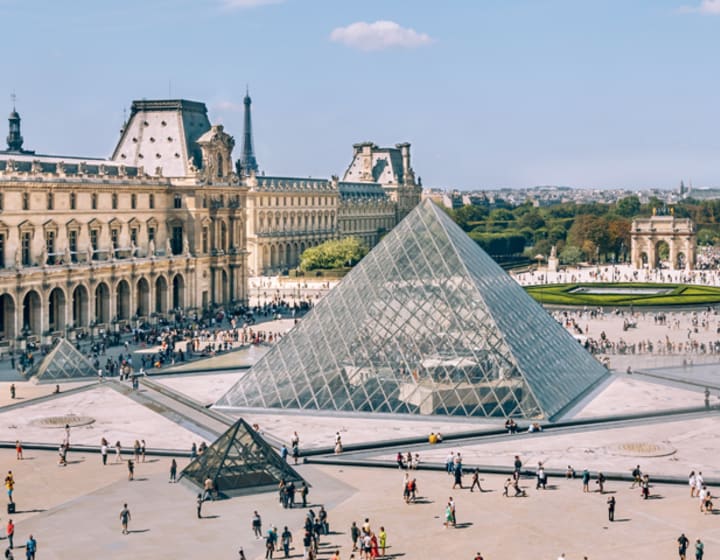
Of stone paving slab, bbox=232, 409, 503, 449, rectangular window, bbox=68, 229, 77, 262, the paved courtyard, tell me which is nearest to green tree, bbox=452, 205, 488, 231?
rectangular window, bbox=68, 229, 77, 262

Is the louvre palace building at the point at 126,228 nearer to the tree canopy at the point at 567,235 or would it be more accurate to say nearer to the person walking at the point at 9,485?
the person walking at the point at 9,485

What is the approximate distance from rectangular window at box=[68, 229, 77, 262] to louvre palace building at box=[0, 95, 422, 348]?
0.23 ft

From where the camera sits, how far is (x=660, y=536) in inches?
831

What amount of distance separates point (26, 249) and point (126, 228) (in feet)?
26.5

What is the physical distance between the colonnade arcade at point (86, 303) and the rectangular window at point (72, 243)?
1491 millimetres

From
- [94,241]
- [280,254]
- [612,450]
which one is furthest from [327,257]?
[612,450]

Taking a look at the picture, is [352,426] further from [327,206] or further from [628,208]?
[628,208]

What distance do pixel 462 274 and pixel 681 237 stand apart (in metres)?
73.5

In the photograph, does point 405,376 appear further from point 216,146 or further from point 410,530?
point 216,146

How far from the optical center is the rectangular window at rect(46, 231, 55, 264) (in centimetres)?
5041

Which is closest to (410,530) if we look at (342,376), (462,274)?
(342,376)

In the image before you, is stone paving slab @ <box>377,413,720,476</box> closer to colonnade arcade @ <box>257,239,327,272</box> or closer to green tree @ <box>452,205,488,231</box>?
colonnade arcade @ <box>257,239,327,272</box>

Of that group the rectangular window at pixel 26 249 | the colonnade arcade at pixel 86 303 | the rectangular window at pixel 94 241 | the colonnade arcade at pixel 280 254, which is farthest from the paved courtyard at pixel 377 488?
the colonnade arcade at pixel 280 254

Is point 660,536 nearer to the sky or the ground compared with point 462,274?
nearer to the ground
